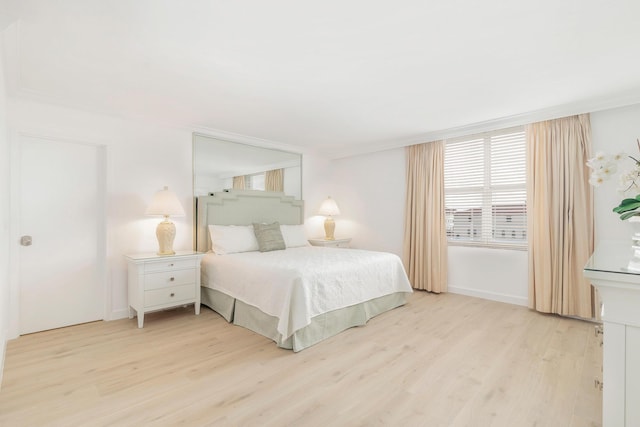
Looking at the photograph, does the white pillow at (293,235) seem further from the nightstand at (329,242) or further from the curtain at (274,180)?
the curtain at (274,180)

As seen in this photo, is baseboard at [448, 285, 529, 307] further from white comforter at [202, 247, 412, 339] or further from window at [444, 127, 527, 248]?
white comforter at [202, 247, 412, 339]

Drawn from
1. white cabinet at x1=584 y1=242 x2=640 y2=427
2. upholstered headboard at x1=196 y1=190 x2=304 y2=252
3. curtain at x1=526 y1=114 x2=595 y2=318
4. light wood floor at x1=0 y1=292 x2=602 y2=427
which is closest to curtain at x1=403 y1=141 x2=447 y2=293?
curtain at x1=526 y1=114 x2=595 y2=318

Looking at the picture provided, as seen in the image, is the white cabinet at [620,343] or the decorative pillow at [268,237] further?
the decorative pillow at [268,237]

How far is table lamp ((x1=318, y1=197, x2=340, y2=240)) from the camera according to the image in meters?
5.27

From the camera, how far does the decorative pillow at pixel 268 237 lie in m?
4.07

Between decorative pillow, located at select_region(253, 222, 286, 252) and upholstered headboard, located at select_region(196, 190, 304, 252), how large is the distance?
322mm

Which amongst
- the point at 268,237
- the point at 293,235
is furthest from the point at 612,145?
the point at 268,237

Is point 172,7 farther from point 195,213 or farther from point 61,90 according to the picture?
point 195,213

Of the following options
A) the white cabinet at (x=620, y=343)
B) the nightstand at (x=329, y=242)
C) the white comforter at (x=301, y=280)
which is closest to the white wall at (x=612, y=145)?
the white comforter at (x=301, y=280)

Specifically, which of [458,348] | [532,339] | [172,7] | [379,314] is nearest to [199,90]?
[172,7]

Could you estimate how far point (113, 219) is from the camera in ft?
11.0

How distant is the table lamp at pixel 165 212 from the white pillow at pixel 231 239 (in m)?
0.55

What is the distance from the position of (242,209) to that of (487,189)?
A: 3.44 metres

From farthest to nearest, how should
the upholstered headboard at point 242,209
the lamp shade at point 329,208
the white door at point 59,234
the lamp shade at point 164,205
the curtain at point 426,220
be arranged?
the lamp shade at point 329,208
the curtain at point 426,220
the upholstered headboard at point 242,209
the lamp shade at point 164,205
the white door at point 59,234
